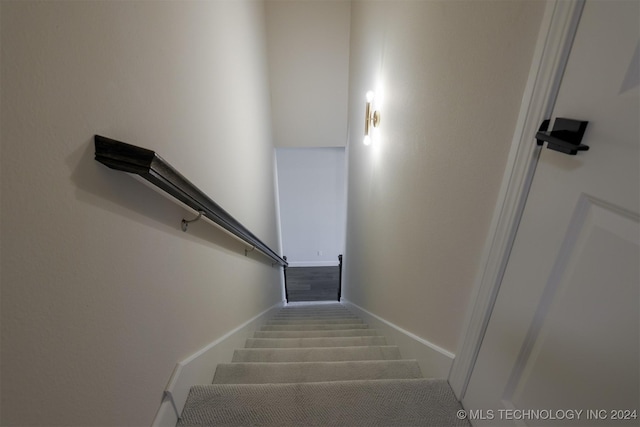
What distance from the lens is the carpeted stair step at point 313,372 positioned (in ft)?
3.98

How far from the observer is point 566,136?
21.6 inches

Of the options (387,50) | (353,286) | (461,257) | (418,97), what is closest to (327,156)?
(353,286)

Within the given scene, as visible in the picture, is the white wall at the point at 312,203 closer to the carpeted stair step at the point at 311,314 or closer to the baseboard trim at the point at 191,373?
the carpeted stair step at the point at 311,314

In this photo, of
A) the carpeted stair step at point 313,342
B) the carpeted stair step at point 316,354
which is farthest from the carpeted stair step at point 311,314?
the carpeted stair step at point 316,354

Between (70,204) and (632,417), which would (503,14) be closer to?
(632,417)

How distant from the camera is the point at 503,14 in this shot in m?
0.71

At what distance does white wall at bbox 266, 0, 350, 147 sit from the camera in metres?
2.84

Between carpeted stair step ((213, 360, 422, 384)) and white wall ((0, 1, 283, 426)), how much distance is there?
230 mm

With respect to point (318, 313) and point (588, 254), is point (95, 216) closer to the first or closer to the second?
point (588, 254)

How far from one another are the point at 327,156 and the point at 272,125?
1440mm

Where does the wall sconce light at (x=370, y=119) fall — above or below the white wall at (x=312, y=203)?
above

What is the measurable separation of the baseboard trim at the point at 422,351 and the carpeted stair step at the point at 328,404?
71mm

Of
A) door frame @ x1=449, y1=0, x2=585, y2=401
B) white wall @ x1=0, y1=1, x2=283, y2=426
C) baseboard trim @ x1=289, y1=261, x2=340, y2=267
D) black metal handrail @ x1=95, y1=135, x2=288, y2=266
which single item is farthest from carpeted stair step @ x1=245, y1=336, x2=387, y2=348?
baseboard trim @ x1=289, y1=261, x2=340, y2=267

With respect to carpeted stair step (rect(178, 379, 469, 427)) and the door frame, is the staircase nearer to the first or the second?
carpeted stair step (rect(178, 379, 469, 427))
